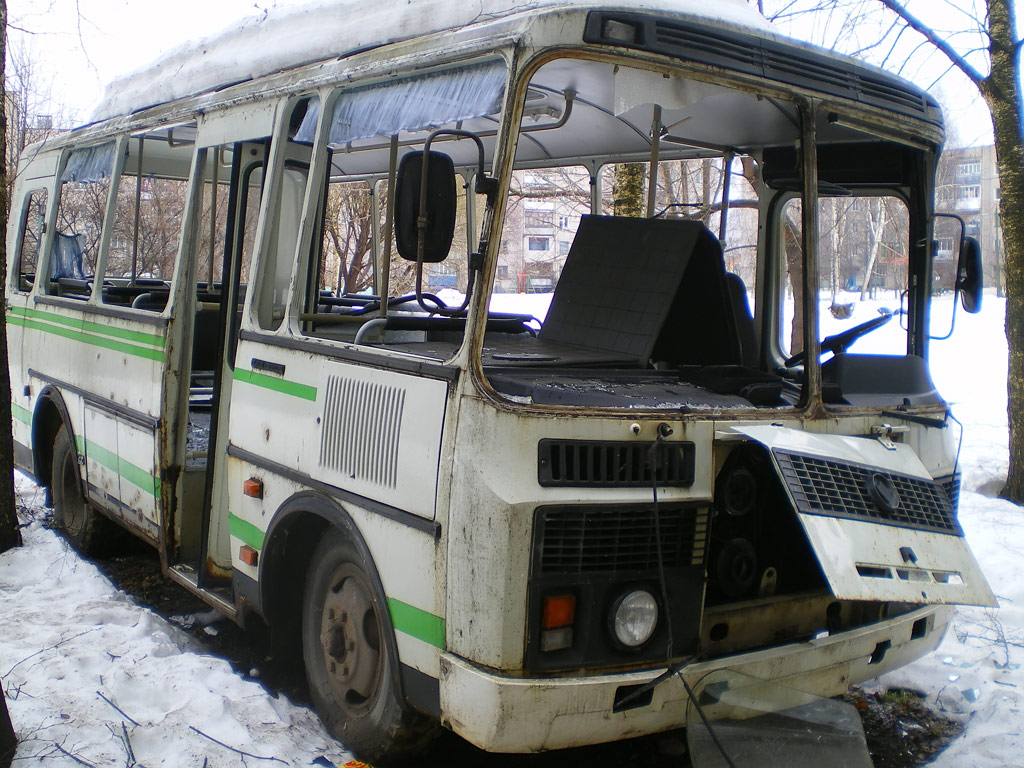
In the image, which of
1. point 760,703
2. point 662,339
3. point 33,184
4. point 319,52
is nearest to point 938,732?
point 760,703

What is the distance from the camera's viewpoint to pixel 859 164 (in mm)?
4402

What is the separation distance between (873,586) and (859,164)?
219 cm

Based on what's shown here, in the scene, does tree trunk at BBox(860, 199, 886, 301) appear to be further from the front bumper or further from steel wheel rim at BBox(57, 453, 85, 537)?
steel wheel rim at BBox(57, 453, 85, 537)

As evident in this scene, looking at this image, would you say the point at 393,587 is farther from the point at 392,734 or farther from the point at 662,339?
the point at 662,339

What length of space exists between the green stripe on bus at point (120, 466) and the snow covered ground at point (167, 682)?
2.05 ft

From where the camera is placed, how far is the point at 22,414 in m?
7.09

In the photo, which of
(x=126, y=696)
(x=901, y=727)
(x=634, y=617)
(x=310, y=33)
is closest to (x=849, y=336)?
(x=901, y=727)

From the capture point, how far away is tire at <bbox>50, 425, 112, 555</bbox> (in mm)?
6203

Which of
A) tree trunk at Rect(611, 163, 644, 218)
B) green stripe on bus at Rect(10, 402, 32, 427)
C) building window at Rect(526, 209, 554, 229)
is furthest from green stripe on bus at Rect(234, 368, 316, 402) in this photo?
tree trunk at Rect(611, 163, 644, 218)

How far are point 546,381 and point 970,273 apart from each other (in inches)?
87.7

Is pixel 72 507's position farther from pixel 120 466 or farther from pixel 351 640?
pixel 351 640

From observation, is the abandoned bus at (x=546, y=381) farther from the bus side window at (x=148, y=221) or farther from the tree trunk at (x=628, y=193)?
the tree trunk at (x=628, y=193)

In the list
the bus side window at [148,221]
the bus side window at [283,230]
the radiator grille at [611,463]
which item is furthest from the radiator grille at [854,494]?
the bus side window at [148,221]

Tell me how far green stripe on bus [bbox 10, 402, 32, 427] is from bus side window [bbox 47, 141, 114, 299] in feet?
2.97
